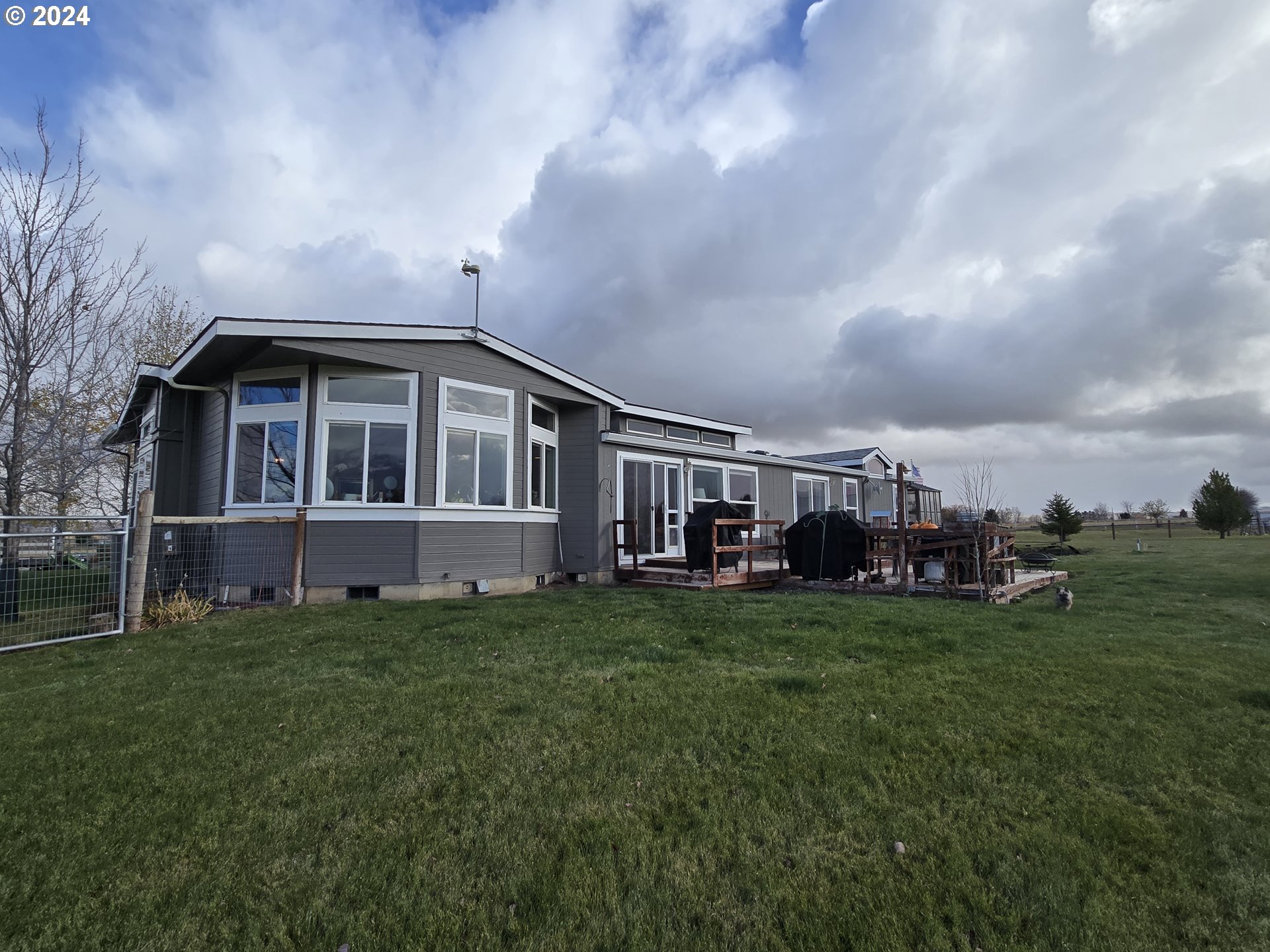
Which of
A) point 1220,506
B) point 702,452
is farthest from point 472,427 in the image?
point 1220,506

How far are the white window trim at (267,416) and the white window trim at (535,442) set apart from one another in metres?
3.23

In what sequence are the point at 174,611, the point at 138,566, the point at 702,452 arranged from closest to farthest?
the point at 138,566 → the point at 174,611 → the point at 702,452

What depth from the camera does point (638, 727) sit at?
142 inches

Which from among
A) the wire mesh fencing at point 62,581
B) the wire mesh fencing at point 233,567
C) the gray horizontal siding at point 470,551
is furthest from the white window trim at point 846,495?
the wire mesh fencing at point 62,581

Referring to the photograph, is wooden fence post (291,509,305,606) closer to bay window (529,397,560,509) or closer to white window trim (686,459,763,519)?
bay window (529,397,560,509)

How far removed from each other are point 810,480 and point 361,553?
13.4m

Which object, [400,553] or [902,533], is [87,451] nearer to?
[400,553]

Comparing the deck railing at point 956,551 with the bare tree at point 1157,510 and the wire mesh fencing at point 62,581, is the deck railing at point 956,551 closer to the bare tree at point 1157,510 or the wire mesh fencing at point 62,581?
the wire mesh fencing at point 62,581

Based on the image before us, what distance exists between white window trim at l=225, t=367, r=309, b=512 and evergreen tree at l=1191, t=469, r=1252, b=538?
39.7 m

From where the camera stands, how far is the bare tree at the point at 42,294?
911cm

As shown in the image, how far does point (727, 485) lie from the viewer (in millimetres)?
15055

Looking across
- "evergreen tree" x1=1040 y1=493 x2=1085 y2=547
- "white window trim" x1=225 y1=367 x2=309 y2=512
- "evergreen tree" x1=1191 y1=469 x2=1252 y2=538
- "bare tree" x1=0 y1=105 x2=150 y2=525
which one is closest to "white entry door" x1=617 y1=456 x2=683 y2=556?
"white window trim" x1=225 y1=367 x2=309 y2=512

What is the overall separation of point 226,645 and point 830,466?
16685 mm

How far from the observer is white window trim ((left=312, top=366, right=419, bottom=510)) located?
8.99 metres
